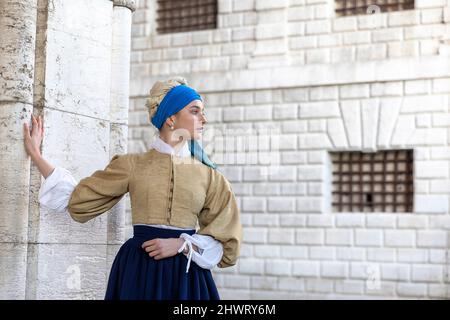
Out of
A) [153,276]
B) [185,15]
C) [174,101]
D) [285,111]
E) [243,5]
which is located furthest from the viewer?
[185,15]

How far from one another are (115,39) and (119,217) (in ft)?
3.00

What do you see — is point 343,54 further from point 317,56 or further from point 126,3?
point 126,3

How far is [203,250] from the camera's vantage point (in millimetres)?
3846

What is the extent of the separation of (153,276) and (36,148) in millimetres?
804

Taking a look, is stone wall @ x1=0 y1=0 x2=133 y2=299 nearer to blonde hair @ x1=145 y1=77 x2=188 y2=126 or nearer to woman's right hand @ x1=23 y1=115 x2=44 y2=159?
woman's right hand @ x1=23 y1=115 x2=44 y2=159

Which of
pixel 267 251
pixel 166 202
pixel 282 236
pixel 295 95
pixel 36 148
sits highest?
pixel 295 95

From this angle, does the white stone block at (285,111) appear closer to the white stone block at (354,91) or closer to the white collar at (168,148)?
the white stone block at (354,91)

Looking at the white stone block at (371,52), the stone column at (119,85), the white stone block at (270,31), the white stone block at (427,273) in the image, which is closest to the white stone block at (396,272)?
the white stone block at (427,273)

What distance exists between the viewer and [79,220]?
4035mm

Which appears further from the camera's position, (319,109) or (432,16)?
(319,109)

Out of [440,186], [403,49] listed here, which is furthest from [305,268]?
[403,49]

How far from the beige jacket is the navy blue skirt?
82mm

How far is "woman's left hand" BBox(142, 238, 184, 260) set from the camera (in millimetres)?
3756

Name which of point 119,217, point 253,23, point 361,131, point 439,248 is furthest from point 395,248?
point 119,217
